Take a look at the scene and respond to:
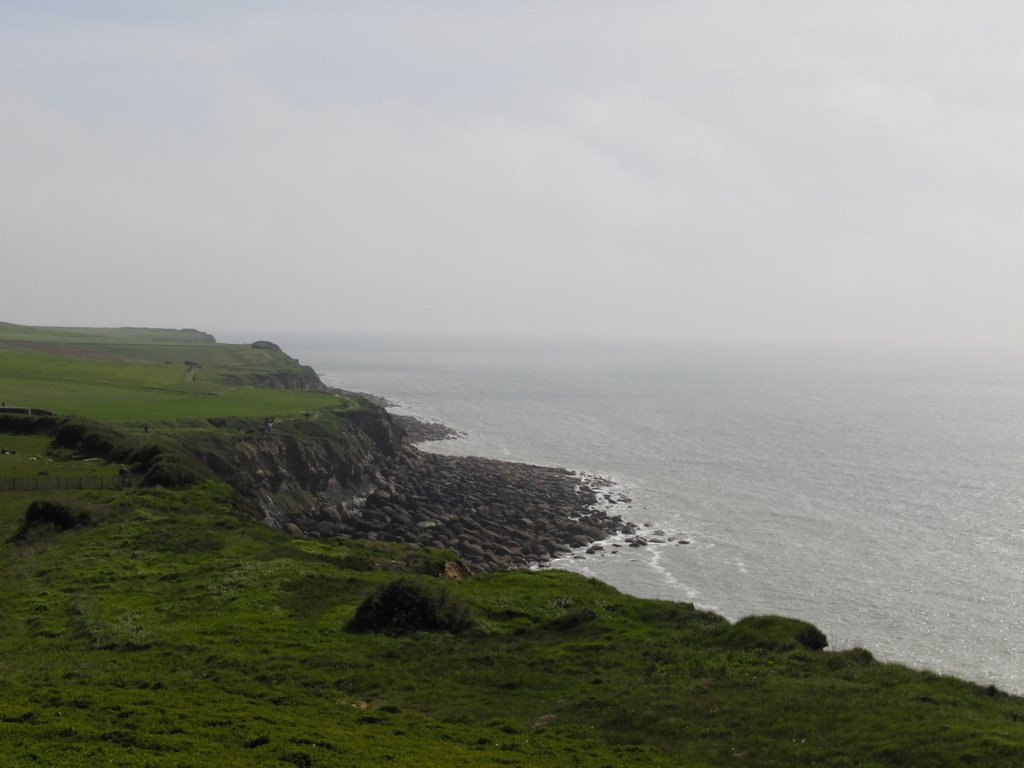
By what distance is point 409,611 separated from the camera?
1195 inches

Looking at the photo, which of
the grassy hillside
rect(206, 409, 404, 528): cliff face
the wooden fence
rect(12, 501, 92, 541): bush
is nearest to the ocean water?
rect(206, 409, 404, 528): cliff face

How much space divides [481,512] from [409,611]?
52.9 m

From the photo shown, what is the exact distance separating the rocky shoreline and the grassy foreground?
3042 cm

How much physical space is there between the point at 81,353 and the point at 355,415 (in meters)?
75.3

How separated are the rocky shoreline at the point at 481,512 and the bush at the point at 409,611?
33.7m

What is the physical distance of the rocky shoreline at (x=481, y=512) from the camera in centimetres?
7088

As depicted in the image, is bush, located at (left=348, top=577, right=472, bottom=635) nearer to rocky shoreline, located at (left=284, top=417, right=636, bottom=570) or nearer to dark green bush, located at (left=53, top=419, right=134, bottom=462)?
rocky shoreline, located at (left=284, top=417, right=636, bottom=570)

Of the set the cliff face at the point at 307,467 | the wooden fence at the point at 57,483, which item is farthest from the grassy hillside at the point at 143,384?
the wooden fence at the point at 57,483

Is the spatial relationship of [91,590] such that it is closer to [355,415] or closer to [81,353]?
[355,415]

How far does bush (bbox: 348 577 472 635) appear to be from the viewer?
29984mm

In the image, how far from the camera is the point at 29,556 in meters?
37.4

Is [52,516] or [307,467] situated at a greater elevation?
[52,516]

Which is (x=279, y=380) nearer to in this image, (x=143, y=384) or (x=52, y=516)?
(x=143, y=384)

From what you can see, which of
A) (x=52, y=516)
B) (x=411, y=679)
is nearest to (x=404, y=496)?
(x=52, y=516)
